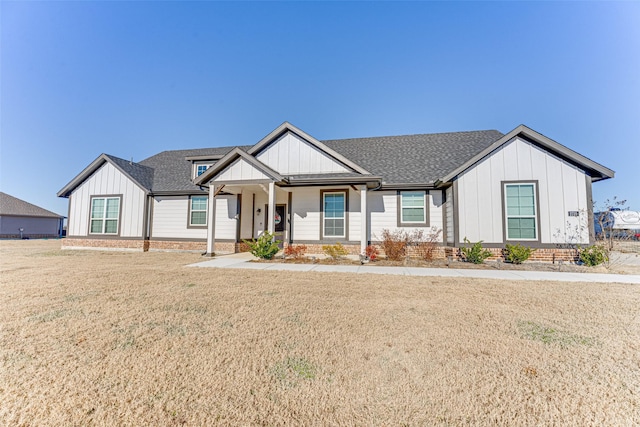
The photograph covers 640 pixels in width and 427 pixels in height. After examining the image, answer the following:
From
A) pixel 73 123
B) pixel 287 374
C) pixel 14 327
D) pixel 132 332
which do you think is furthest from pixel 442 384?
pixel 73 123

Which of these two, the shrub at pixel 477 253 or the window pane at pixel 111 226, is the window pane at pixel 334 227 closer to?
the shrub at pixel 477 253

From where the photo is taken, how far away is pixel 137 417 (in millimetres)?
1813

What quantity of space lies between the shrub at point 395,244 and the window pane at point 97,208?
1554cm

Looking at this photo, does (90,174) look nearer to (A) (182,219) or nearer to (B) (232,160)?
(A) (182,219)

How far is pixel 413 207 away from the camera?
466 inches

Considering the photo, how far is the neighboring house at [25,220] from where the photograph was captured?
27688 millimetres

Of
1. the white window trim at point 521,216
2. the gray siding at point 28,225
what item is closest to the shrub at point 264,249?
the white window trim at point 521,216

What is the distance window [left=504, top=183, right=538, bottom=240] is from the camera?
382 inches

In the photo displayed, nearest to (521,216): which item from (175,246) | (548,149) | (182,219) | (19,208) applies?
(548,149)

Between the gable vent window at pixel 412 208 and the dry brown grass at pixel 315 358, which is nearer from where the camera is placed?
the dry brown grass at pixel 315 358

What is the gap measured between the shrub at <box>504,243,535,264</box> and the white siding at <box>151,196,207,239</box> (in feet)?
46.2

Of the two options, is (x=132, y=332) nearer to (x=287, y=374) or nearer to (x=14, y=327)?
(x=14, y=327)

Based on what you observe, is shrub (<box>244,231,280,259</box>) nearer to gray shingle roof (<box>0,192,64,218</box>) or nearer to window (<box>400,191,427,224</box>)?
window (<box>400,191,427,224</box>)

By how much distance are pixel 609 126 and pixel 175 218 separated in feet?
94.5
